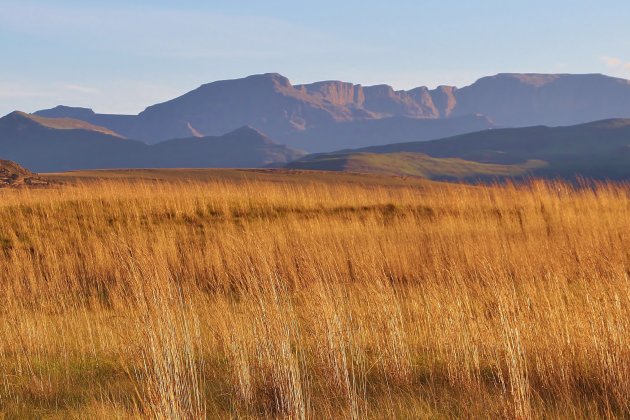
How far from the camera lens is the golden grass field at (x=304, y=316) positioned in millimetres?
4980

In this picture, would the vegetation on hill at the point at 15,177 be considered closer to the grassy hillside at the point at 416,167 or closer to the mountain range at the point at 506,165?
the mountain range at the point at 506,165

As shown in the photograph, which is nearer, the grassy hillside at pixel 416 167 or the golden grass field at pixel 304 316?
the golden grass field at pixel 304 316

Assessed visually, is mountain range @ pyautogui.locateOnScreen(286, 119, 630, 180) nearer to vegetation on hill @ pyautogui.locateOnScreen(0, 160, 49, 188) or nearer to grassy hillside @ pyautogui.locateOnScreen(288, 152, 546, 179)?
grassy hillside @ pyautogui.locateOnScreen(288, 152, 546, 179)

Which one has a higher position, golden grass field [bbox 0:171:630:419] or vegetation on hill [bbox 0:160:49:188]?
vegetation on hill [bbox 0:160:49:188]

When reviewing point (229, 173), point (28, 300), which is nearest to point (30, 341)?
point (28, 300)

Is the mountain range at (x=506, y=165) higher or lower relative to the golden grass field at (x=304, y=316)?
lower

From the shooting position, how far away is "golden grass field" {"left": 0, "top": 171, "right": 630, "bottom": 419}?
4980mm

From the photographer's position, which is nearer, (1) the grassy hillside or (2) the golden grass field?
(2) the golden grass field

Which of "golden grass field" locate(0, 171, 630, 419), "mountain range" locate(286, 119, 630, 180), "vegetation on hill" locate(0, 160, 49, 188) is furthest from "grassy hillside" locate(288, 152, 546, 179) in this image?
"golden grass field" locate(0, 171, 630, 419)

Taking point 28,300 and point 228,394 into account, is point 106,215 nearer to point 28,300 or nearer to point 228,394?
point 28,300

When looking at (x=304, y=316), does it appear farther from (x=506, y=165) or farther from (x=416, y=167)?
(x=506, y=165)

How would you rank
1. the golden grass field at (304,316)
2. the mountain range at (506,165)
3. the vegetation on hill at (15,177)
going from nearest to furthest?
the golden grass field at (304,316)
the vegetation on hill at (15,177)
the mountain range at (506,165)

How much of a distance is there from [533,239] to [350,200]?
654 cm

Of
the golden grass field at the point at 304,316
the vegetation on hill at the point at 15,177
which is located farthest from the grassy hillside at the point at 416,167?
the golden grass field at the point at 304,316
